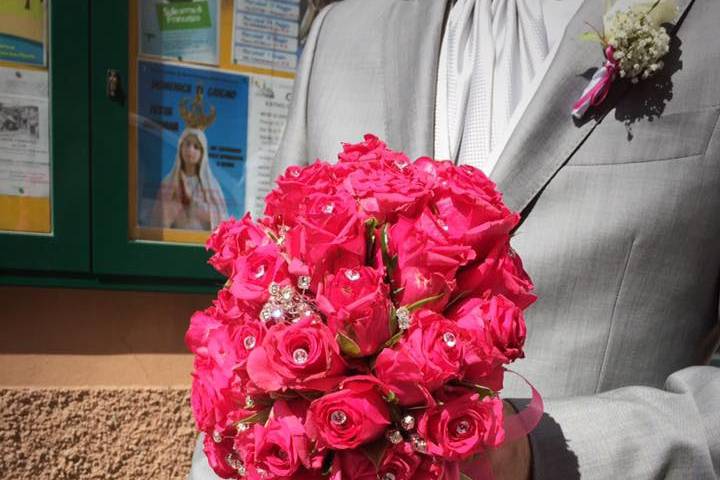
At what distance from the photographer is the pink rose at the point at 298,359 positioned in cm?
52

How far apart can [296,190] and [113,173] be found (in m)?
1.80

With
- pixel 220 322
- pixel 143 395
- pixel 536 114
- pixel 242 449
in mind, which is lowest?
pixel 143 395

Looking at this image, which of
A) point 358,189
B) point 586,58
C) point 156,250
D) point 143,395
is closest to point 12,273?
point 156,250

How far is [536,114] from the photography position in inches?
39.1

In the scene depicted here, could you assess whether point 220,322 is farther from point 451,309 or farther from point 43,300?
point 43,300

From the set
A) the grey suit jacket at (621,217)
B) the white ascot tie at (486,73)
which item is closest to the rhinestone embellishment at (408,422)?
the grey suit jacket at (621,217)

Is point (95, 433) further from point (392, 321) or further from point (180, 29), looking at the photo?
point (392, 321)

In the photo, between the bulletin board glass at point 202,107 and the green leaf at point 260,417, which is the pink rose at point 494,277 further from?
the bulletin board glass at point 202,107

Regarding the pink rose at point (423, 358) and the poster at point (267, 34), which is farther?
the poster at point (267, 34)

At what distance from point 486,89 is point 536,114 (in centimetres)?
17

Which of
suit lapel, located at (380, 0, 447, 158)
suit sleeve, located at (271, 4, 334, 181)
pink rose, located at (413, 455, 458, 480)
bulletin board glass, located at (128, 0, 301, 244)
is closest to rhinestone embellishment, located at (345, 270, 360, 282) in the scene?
pink rose, located at (413, 455, 458, 480)

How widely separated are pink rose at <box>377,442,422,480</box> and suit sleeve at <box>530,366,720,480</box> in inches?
12.0

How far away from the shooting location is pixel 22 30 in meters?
2.04

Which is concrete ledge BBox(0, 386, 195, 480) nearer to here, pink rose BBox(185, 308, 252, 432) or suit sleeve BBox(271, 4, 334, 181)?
suit sleeve BBox(271, 4, 334, 181)
